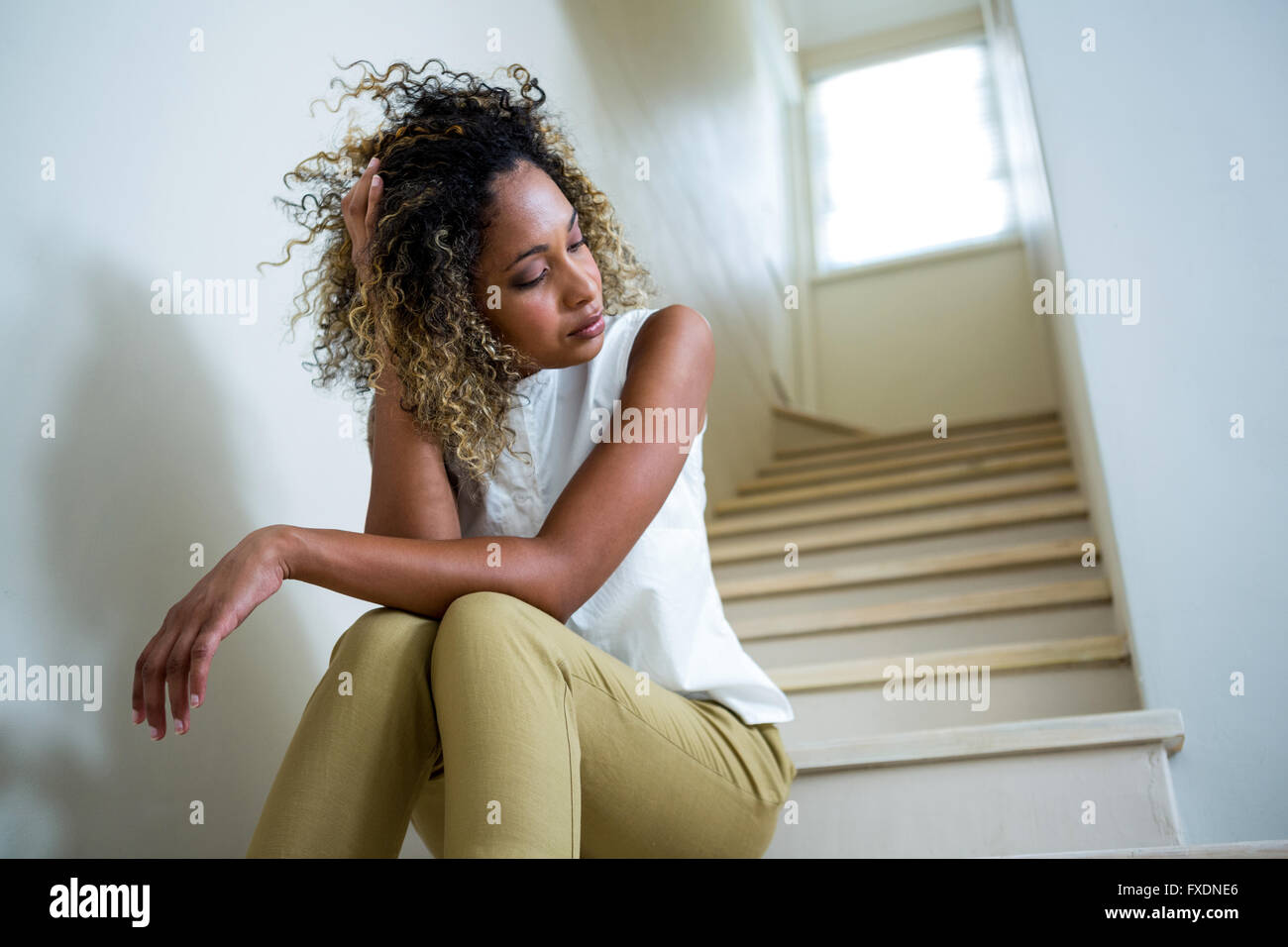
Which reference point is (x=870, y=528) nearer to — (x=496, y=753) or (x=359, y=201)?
(x=359, y=201)

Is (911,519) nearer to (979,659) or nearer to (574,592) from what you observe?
(979,659)

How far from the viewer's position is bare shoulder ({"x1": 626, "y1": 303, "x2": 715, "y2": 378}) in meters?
1.06

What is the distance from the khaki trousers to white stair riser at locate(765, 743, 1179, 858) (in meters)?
0.36

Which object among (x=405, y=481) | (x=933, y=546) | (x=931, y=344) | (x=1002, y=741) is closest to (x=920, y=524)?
(x=933, y=546)

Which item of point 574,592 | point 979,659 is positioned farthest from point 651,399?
point 979,659

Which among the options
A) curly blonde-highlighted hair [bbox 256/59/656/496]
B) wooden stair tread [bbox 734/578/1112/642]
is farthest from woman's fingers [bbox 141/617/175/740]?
wooden stair tread [bbox 734/578/1112/642]

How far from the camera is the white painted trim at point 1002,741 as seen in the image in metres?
1.27

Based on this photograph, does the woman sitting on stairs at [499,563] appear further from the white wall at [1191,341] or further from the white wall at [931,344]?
the white wall at [931,344]

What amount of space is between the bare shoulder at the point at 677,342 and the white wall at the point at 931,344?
171 inches

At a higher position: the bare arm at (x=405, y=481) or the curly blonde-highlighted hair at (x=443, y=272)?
the curly blonde-highlighted hair at (x=443, y=272)

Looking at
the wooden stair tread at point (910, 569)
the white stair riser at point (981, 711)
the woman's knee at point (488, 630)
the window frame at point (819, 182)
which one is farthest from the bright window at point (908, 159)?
the woman's knee at point (488, 630)

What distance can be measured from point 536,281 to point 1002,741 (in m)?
0.79

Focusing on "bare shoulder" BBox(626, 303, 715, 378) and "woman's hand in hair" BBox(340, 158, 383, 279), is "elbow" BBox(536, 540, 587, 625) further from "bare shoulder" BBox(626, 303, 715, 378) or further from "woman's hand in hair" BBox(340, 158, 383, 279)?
"woman's hand in hair" BBox(340, 158, 383, 279)
